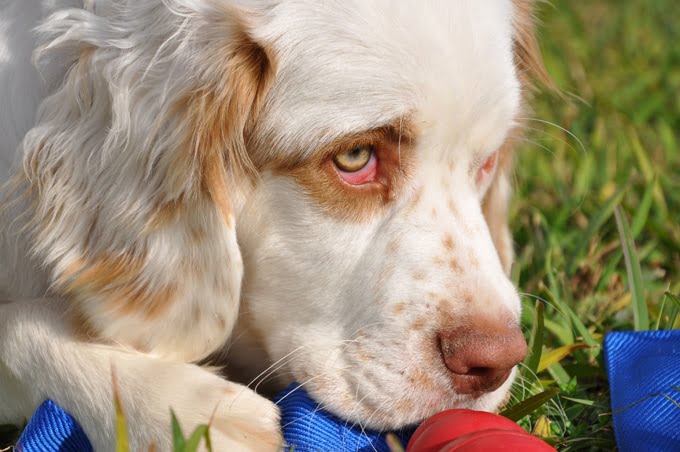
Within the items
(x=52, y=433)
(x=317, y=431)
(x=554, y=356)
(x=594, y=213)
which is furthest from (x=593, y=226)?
(x=52, y=433)

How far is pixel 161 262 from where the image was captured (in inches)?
100

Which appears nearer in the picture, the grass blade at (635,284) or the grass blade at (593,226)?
the grass blade at (635,284)

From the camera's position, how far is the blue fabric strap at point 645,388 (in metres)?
2.38

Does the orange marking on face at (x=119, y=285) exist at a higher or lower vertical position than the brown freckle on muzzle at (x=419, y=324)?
higher

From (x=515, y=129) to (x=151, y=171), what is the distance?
49.7 inches

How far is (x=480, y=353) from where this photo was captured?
2436 millimetres

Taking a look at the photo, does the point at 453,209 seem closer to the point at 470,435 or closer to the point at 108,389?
the point at 470,435

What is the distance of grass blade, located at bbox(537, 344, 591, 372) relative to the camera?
2979 mm

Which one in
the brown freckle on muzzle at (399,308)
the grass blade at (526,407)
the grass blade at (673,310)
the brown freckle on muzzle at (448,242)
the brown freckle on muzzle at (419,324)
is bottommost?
the grass blade at (673,310)

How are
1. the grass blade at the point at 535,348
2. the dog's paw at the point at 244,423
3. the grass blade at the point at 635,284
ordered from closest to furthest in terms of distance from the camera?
the dog's paw at the point at 244,423 < the grass blade at the point at 535,348 < the grass blade at the point at 635,284

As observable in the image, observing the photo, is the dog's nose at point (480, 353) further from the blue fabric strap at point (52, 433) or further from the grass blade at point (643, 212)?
the grass blade at point (643, 212)

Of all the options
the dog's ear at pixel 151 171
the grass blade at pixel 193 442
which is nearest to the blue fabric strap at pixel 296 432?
the dog's ear at pixel 151 171

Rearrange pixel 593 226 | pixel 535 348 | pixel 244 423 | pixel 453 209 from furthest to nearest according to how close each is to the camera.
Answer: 1. pixel 593 226
2. pixel 535 348
3. pixel 453 209
4. pixel 244 423

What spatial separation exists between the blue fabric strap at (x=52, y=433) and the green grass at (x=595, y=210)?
1.20 meters
